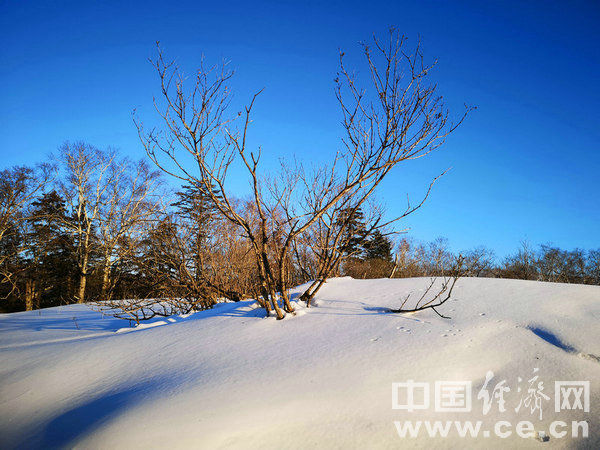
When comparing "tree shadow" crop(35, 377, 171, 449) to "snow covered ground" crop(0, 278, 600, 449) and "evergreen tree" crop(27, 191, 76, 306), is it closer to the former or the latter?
"snow covered ground" crop(0, 278, 600, 449)

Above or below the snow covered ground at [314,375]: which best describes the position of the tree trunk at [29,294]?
below

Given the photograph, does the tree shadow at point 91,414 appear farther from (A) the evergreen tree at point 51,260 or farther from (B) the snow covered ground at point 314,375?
(A) the evergreen tree at point 51,260

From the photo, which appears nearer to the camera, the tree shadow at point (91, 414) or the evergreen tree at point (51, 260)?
the tree shadow at point (91, 414)

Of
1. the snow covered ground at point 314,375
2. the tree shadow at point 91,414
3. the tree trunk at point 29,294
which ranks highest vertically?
the snow covered ground at point 314,375

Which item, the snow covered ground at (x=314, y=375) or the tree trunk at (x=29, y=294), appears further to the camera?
the tree trunk at (x=29, y=294)

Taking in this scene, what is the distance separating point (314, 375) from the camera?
5.13ft

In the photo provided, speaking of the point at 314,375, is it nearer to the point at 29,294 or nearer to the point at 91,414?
the point at 91,414

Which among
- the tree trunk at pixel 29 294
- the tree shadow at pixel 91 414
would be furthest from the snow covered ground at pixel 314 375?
the tree trunk at pixel 29 294

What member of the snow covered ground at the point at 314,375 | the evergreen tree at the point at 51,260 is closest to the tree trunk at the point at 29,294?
the evergreen tree at the point at 51,260

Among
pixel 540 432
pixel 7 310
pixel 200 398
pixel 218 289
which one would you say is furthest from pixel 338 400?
pixel 7 310

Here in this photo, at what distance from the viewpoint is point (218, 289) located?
3943 mm

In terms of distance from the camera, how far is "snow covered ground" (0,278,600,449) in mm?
1275

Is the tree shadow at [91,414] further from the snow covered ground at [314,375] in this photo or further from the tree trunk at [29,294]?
the tree trunk at [29,294]

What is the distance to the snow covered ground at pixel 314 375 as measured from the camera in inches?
50.2
